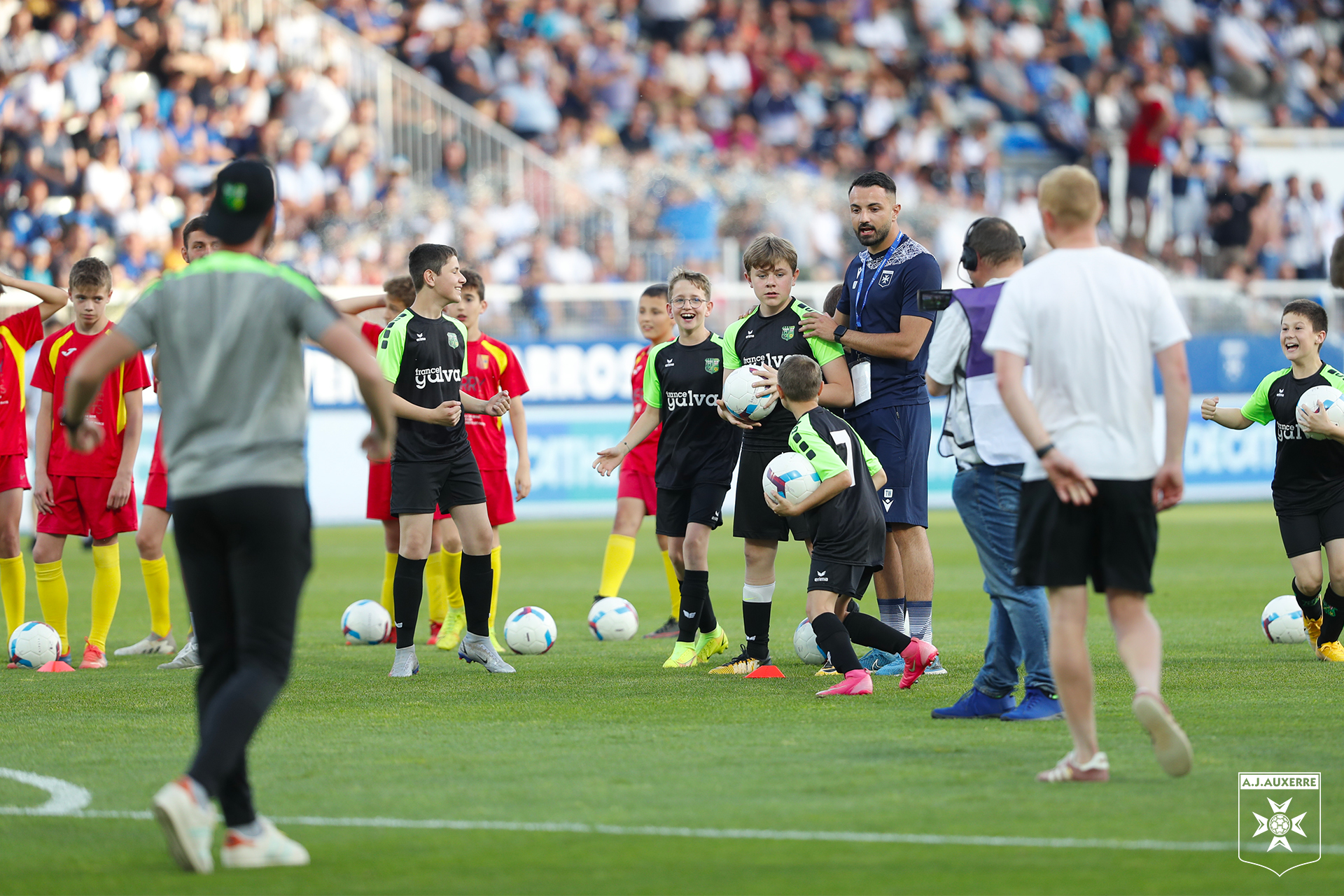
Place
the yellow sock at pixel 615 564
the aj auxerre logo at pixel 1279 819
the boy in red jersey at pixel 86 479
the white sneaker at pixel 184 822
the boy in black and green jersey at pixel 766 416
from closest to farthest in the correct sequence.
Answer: the white sneaker at pixel 184 822
the aj auxerre logo at pixel 1279 819
the boy in black and green jersey at pixel 766 416
the boy in red jersey at pixel 86 479
the yellow sock at pixel 615 564

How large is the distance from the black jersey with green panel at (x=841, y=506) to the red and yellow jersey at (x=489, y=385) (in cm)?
353

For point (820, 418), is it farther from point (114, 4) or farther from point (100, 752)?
point (114, 4)

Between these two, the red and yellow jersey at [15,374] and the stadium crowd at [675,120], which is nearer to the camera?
the red and yellow jersey at [15,374]

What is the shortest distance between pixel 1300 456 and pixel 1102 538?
4374 millimetres

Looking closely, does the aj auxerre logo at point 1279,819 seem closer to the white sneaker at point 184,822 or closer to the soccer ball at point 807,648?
the white sneaker at point 184,822

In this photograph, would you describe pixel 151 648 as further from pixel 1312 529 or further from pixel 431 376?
pixel 1312 529

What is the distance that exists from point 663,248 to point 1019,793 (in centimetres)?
1844

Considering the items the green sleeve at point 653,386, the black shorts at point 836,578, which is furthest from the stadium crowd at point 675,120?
the black shorts at point 836,578

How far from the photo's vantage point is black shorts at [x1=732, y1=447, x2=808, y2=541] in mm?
8508

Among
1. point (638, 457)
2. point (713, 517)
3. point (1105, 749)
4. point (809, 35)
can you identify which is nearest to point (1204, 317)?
point (809, 35)

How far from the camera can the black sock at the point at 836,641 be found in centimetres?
774

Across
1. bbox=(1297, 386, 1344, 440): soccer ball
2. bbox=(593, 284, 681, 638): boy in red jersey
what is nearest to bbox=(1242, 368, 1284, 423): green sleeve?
bbox=(1297, 386, 1344, 440): soccer ball

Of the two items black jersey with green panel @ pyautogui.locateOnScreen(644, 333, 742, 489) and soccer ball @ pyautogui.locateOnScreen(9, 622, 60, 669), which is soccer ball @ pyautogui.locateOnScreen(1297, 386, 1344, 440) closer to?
black jersey with green panel @ pyautogui.locateOnScreen(644, 333, 742, 489)

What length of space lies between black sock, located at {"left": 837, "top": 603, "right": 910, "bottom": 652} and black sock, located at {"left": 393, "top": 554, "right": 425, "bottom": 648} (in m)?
2.36
